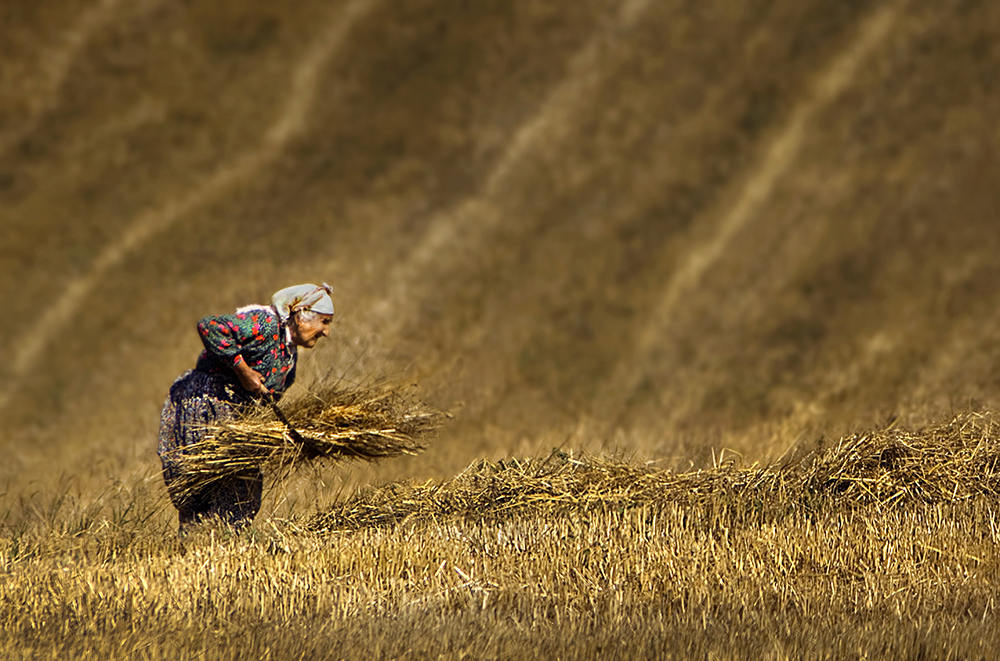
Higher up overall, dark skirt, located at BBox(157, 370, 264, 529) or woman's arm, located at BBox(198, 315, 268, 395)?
woman's arm, located at BBox(198, 315, 268, 395)

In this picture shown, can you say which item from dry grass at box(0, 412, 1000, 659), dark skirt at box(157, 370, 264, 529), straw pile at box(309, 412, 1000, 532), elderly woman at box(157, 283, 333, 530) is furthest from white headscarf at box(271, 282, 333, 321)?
straw pile at box(309, 412, 1000, 532)

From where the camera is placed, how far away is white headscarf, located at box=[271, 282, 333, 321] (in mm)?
4320

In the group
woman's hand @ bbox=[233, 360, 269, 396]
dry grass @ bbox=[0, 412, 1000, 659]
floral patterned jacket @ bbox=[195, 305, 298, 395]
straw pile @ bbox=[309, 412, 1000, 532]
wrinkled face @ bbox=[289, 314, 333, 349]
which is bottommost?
dry grass @ bbox=[0, 412, 1000, 659]

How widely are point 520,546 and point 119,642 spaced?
5.78ft

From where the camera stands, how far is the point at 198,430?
14.5ft

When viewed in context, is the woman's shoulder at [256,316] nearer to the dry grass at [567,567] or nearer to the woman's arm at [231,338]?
the woman's arm at [231,338]

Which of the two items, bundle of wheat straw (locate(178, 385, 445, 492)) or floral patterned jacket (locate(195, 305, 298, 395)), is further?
bundle of wheat straw (locate(178, 385, 445, 492))

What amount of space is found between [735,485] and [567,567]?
1.22 metres

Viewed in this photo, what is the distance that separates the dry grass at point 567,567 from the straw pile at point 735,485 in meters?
0.01

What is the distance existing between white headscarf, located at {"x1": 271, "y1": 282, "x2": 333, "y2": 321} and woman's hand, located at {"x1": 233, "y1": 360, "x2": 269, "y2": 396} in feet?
0.81

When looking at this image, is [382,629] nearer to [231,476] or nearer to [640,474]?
[231,476]

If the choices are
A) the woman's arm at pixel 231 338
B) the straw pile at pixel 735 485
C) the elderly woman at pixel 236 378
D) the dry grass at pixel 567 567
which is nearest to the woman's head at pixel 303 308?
the elderly woman at pixel 236 378

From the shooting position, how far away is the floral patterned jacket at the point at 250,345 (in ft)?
13.6

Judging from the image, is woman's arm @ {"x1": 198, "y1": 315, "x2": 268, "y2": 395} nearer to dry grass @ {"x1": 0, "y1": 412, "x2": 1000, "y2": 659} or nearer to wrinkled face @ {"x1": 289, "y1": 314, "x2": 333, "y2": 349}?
wrinkled face @ {"x1": 289, "y1": 314, "x2": 333, "y2": 349}
